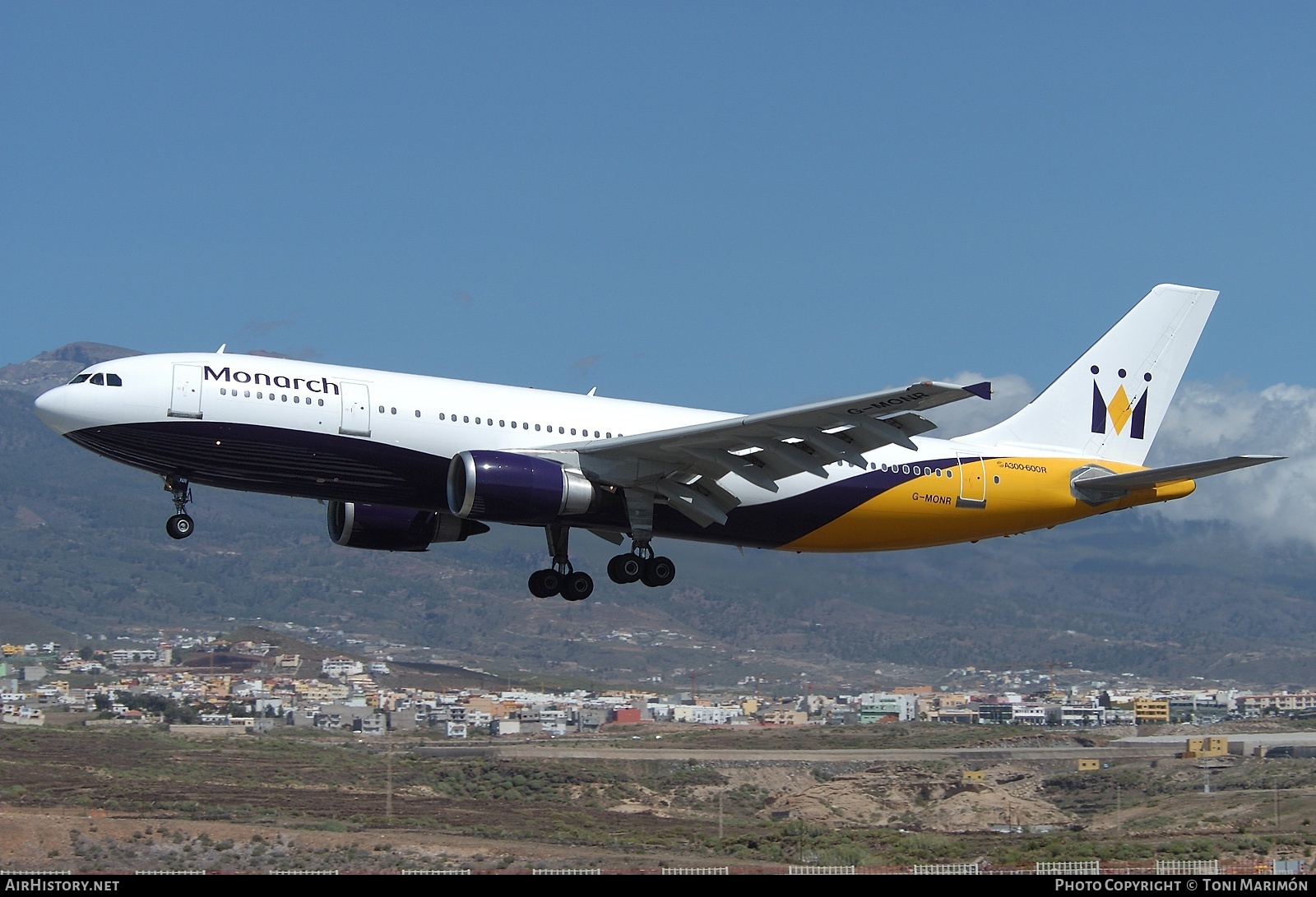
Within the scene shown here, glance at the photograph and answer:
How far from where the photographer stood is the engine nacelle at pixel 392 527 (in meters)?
40.1

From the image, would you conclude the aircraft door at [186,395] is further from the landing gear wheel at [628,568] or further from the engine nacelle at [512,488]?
the landing gear wheel at [628,568]

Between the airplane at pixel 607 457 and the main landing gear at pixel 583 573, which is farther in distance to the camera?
the main landing gear at pixel 583 573

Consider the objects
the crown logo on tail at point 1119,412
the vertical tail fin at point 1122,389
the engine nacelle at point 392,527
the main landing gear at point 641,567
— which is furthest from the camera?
the crown logo on tail at point 1119,412

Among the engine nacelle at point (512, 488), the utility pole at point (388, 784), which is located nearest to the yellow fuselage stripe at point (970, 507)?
→ the engine nacelle at point (512, 488)

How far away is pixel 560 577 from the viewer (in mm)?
39719

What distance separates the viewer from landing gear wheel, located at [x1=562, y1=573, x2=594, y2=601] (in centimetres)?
3944

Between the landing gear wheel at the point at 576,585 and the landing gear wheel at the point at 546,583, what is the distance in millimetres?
172

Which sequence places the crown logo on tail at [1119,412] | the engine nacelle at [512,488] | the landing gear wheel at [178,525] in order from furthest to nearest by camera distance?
the crown logo on tail at [1119,412] < the landing gear wheel at [178,525] < the engine nacelle at [512,488]

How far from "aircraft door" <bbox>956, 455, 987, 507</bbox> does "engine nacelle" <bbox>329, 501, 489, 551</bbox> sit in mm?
12612

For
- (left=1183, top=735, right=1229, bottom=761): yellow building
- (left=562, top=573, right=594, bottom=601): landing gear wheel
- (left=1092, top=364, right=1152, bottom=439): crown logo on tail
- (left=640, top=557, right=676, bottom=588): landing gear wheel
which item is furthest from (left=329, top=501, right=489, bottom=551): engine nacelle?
(left=1183, top=735, right=1229, bottom=761): yellow building

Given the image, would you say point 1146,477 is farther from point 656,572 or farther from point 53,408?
point 53,408

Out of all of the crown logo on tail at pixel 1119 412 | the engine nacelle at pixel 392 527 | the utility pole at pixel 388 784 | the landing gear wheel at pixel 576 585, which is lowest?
the utility pole at pixel 388 784

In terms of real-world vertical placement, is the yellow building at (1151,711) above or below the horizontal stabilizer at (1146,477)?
below

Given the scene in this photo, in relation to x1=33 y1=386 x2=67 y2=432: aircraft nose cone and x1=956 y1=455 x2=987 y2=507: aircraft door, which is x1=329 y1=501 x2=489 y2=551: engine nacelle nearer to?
x1=33 y1=386 x2=67 y2=432: aircraft nose cone
